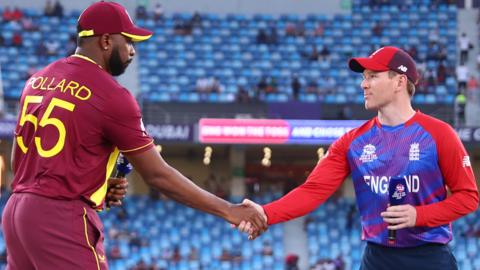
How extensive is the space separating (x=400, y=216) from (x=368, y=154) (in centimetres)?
57

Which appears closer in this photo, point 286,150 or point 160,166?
point 160,166

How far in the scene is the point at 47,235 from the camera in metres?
4.76

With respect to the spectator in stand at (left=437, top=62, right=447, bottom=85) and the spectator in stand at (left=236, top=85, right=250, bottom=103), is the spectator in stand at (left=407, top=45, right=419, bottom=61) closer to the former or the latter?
the spectator in stand at (left=437, top=62, right=447, bottom=85)

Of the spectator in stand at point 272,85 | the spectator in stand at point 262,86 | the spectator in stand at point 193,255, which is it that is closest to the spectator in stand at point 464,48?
the spectator in stand at point 272,85

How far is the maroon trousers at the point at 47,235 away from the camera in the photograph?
187 inches

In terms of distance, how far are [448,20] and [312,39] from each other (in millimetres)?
4269

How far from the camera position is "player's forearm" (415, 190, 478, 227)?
5.61 m

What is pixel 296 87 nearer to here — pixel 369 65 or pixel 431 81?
pixel 431 81

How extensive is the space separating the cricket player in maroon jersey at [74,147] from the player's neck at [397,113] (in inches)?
64.1

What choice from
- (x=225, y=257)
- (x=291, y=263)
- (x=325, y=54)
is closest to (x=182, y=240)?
(x=225, y=257)

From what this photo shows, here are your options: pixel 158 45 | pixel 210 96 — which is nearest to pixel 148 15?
pixel 158 45

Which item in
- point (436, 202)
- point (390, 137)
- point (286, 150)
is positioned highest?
point (390, 137)

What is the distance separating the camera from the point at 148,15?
91.5 ft

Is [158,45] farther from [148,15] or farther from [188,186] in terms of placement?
[188,186]
